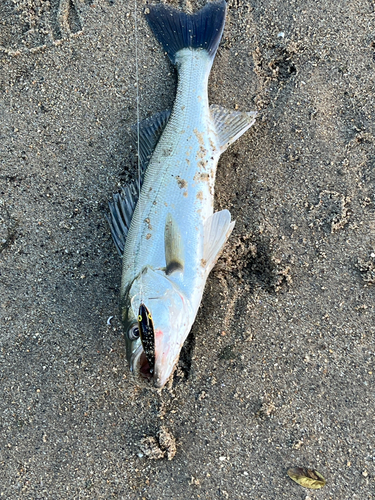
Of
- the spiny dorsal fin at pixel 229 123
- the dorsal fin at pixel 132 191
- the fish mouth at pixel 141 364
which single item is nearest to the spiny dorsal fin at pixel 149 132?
the dorsal fin at pixel 132 191

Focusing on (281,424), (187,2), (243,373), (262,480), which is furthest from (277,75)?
(262,480)

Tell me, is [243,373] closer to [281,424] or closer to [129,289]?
[281,424]

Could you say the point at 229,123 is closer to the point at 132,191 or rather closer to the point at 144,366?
the point at 132,191

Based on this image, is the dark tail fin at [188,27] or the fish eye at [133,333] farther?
the dark tail fin at [188,27]

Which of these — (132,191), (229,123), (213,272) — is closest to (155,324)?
(213,272)

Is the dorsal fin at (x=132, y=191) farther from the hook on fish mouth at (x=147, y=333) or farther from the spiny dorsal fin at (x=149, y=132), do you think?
the hook on fish mouth at (x=147, y=333)

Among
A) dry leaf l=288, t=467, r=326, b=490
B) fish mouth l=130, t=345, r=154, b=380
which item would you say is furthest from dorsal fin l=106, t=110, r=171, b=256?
dry leaf l=288, t=467, r=326, b=490
